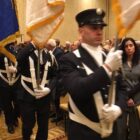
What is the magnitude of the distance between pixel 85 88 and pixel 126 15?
62 centimetres

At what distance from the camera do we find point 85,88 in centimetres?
260

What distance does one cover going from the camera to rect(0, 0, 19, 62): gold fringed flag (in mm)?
4520

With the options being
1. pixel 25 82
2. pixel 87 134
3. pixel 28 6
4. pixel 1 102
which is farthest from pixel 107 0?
pixel 87 134

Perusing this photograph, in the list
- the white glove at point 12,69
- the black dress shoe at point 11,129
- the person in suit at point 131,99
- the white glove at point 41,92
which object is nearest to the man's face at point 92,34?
the person in suit at point 131,99

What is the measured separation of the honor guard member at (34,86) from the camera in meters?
5.03

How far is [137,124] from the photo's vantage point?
16.5 ft

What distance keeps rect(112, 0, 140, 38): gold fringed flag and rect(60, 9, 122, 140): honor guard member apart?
20 centimetres

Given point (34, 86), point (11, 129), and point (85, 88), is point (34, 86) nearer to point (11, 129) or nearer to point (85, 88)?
point (11, 129)

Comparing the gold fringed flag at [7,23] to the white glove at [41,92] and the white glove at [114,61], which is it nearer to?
the white glove at [41,92]

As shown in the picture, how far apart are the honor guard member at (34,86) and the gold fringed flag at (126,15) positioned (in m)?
2.43

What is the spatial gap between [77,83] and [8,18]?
2202 millimetres

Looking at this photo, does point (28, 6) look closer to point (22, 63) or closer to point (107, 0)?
point (22, 63)

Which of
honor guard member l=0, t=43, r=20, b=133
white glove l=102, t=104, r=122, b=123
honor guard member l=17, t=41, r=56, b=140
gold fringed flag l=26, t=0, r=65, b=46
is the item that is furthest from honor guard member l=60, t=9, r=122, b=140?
honor guard member l=0, t=43, r=20, b=133

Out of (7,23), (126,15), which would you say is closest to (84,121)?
(126,15)
